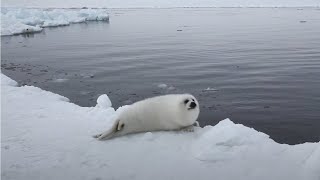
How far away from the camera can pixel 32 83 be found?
12297 mm

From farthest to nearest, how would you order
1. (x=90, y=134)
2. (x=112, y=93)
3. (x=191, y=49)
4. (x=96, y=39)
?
(x=96, y=39) → (x=191, y=49) → (x=112, y=93) → (x=90, y=134)

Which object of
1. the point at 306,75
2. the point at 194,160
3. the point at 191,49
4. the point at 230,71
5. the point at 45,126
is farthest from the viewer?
the point at 191,49

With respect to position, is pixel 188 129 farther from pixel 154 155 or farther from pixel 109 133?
pixel 109 133

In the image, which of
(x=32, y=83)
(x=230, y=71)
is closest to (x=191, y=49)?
(x=230, y=71)

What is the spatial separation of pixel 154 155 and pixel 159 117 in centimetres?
98

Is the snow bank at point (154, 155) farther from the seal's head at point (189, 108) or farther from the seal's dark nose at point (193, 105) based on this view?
the seal's dark nose at point (193, 105)

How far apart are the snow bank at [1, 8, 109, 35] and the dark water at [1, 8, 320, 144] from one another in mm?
6517

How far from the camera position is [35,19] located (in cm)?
3584

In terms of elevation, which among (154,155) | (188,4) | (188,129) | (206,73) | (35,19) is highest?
(188,4)

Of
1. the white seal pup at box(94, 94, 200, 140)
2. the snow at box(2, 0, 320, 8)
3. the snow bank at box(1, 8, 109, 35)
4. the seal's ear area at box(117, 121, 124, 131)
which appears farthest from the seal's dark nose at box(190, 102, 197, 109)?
the snow at box(2, 0, 320, 8)

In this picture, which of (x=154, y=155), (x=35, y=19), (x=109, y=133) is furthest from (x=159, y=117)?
(x=35, y=19)

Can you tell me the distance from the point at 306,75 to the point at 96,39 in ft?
51.1

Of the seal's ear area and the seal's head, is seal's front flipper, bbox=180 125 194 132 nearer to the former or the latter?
the seal's head

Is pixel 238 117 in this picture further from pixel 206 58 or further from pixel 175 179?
pixel 206 58
